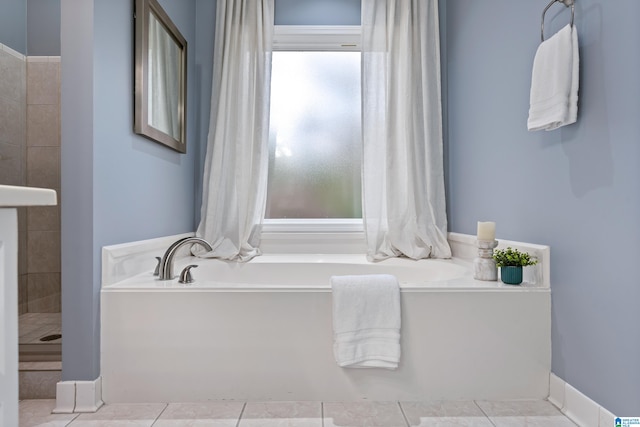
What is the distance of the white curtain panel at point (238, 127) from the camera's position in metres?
2.48

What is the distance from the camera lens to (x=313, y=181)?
110 inches

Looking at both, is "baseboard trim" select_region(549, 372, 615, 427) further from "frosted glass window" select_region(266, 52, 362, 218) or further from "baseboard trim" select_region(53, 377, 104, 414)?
"baseboard trim" select_region(53, 377, 104, 414)

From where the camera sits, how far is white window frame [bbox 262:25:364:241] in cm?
267

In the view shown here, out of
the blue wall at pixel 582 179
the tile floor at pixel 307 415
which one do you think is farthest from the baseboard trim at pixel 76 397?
the blue wall at pixel 582 179

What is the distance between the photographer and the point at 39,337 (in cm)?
194

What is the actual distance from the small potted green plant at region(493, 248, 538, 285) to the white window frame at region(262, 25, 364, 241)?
114 centimetres

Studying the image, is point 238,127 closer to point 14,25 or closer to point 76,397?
point 14,25

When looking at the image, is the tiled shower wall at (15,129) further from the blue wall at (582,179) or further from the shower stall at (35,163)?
the blue wall at (582,179)

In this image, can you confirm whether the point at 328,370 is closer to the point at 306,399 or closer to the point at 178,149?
the point at 306,399

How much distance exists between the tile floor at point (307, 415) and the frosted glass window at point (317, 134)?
1451 millimetres

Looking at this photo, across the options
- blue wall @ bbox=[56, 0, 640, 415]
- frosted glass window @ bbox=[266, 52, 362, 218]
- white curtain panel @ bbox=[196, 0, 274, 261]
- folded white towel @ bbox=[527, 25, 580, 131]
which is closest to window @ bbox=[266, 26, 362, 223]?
frosted glass window @ bbox=[266, 52, 362, 218]

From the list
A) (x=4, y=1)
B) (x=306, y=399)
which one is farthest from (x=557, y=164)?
(x=4, y=1)

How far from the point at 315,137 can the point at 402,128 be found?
651 mm

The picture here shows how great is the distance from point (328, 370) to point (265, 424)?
12.6 inches
